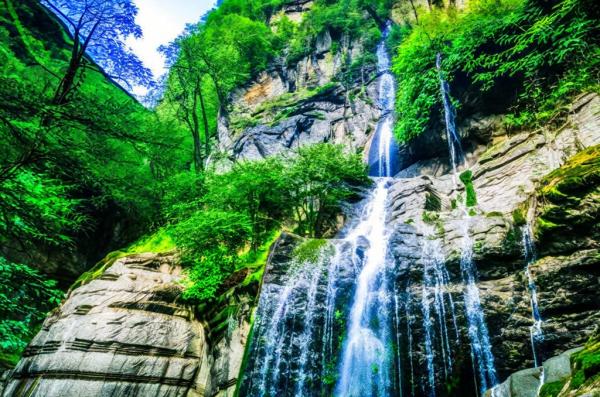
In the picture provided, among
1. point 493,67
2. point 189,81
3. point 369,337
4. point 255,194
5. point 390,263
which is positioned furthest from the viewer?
point 189,81

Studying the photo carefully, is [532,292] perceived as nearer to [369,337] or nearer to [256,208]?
[369,337]

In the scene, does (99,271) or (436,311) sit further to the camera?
(99,271)

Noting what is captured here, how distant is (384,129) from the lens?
21047mm

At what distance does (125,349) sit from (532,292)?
937cm

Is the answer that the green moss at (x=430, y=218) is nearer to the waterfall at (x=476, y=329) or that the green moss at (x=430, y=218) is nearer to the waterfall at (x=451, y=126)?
the waterfall at (x=476, y=329)

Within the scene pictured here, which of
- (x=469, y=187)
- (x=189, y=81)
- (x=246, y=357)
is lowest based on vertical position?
(x=246, y=357)

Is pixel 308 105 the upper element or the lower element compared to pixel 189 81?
upper

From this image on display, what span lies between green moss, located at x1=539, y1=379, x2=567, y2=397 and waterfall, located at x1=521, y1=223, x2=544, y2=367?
8.95 ft

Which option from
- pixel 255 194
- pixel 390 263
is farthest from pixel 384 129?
pixel 390 263

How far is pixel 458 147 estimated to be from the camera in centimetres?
1567

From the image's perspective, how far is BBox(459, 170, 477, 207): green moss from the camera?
12.7 m

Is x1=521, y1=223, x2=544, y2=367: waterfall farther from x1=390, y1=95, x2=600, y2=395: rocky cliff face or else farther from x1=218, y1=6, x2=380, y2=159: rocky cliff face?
x1=218, y1=6, x2=380, y2=159: rocky cliff face

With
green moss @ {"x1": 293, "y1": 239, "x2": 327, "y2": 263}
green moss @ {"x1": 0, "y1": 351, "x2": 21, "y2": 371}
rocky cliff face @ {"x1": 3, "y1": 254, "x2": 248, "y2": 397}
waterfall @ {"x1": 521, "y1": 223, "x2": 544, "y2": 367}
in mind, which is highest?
green moss @ {"x1": 293, "y1": 239, "x2": 327, "y2": 263}

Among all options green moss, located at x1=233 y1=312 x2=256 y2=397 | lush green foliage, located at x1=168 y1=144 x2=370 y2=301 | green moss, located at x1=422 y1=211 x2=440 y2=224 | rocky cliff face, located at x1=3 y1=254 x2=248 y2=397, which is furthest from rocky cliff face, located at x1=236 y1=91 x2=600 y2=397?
lush green foliage, located at x1=168 y1=144 x2=370 y2=301
